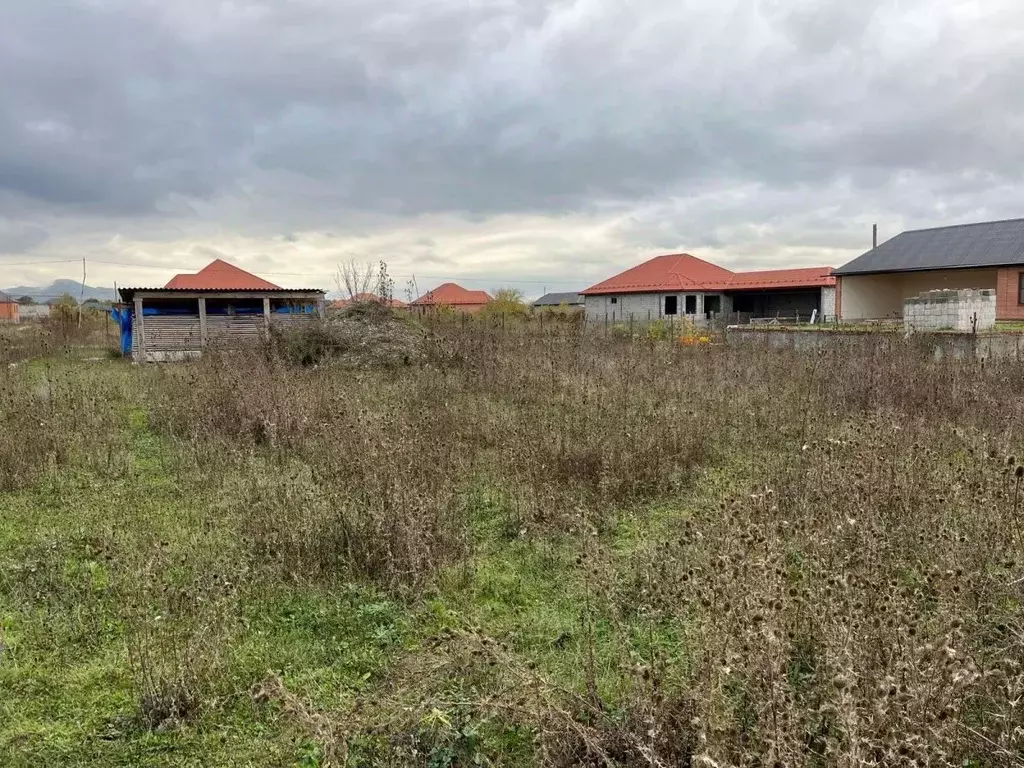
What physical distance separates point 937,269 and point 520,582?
26.0m

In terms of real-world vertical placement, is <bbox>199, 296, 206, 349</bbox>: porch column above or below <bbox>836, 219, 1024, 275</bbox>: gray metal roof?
below

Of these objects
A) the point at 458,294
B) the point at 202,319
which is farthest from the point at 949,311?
the point at 458,294

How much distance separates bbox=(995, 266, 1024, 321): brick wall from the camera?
74.0 feet

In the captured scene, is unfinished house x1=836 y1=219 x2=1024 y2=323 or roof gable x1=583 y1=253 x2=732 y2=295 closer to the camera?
unfinished house x1=836 y1=219 x2=1024 y2=323

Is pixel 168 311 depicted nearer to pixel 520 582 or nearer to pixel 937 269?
pixel 520 582

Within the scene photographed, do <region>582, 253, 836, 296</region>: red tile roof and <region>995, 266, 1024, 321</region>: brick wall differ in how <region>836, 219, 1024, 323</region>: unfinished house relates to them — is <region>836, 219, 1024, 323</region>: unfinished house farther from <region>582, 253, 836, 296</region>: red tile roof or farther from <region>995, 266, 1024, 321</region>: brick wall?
<region>582, 253, 836, 296</region>: red tile roof

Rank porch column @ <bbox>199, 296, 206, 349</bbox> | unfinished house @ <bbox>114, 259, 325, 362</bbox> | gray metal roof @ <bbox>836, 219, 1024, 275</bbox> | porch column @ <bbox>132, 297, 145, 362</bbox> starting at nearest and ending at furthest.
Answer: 1. porch column @ <bbox>132, 297, 145, 362</bbox>
2. unfinished house @ <bbox>114, 259, 325, 362</bbox>
3. porch column @ <bbox>199, 296, 206, 349</bbox>
4. gray metal roof @ <bbox>836, 219, 1024, 275</bbox>

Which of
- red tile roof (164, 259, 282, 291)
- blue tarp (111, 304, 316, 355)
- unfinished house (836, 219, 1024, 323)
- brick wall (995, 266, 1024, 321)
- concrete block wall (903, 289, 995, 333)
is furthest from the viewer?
red tile roof (164, 259, 282, 291)

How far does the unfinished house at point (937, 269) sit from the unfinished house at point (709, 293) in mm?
3799

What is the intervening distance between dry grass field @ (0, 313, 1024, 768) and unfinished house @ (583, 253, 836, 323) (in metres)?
26.4

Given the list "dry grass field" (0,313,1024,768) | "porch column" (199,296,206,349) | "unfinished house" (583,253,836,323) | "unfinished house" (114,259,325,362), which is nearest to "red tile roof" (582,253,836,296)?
"unfinished house" (583,253,836,323)

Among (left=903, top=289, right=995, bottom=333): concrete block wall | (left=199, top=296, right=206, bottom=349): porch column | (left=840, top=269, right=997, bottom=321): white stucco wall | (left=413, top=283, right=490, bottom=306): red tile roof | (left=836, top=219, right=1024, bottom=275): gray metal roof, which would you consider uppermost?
(left=413, top=283, right=490, bottom=306): red tile roof

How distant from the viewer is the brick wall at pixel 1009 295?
74.0 feet

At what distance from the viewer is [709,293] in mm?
34500
